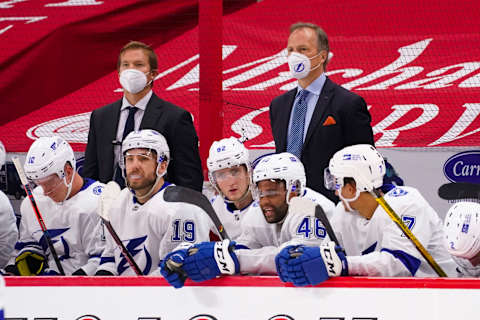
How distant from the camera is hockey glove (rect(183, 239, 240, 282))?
292cm

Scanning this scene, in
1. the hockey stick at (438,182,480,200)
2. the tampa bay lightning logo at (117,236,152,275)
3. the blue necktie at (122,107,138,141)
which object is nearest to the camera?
the tampa bay lightning logo at (117,236,152,275)

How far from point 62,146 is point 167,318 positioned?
4.84 feet

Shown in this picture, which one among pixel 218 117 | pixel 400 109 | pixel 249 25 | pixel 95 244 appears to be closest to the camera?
pixel 95 244

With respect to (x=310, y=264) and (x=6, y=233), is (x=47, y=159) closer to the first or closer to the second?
(x=6, y=233)

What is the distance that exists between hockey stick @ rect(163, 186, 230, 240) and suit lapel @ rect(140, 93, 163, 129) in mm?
567

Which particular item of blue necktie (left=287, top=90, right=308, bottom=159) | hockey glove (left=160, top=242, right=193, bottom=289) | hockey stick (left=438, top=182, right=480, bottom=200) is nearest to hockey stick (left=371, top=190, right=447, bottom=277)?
hockey glove (left=160, top=242, right=193, bottom=289)

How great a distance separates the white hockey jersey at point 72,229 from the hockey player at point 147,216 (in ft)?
0.90

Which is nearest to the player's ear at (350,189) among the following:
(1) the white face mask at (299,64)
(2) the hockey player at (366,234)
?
(2) the hockey player at (366,234)

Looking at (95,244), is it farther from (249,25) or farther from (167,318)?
(249,25)

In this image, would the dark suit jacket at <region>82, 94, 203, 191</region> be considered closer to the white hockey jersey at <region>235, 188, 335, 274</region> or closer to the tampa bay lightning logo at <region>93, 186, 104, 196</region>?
the tampa bay lightning logo at <region>93, 186, 104, 196</region>

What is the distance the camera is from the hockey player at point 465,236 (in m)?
3.02

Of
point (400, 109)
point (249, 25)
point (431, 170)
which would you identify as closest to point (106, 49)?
point (249, 25)

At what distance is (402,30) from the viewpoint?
6.46 m

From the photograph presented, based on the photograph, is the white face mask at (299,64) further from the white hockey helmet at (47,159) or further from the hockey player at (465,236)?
the hockey player at (465,236)
